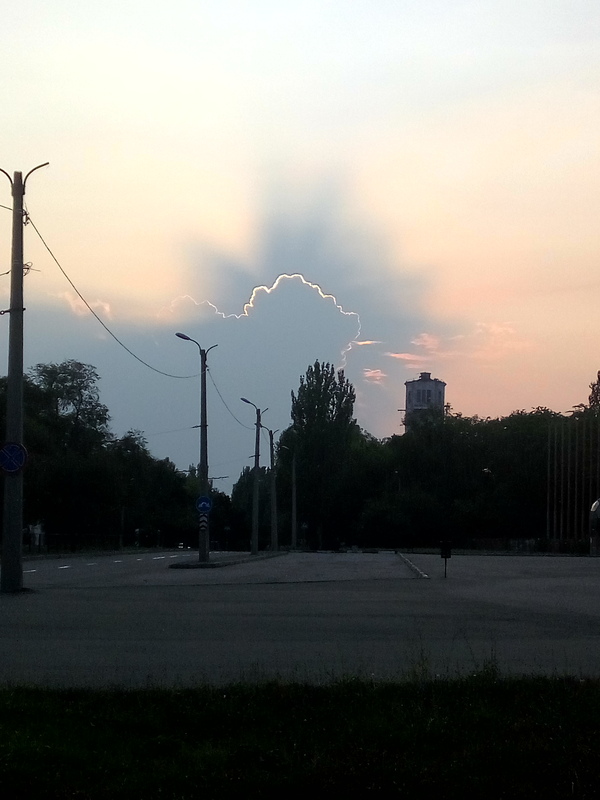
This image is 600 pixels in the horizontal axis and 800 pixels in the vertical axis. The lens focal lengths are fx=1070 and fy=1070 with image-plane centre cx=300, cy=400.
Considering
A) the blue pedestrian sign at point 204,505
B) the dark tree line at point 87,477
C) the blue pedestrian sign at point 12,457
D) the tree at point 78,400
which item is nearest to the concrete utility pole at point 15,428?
the blue pedestrian sign at point 12,457

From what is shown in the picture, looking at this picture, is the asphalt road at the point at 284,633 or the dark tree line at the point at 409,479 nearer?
the asphalt road at the point at 284,633

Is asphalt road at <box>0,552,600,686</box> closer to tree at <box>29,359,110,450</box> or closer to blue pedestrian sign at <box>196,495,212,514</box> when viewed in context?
blue pedestrian sign at <box>196,495,212,514</box>

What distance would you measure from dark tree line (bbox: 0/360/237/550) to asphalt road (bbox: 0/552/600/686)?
36.5 m

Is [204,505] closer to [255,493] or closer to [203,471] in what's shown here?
[203,471]

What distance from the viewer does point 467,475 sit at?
112m

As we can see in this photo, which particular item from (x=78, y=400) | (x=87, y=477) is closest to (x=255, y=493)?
(x=87, y=477)

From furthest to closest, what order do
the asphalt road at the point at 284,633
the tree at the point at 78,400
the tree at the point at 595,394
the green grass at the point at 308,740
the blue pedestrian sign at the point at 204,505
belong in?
1. the tree at the point at 595,394
2. the tree at the point at 78,400
3. the blue pedestrian sign at the point at 204,505
4. the asphalt road at the point at 284,633
5. the green grass at the point at 308,740

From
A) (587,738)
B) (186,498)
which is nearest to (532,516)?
(186,498)

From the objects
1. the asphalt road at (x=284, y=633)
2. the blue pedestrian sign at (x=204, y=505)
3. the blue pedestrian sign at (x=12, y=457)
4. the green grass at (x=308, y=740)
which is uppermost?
the blue pedestrian sign at (x=12, y=457)

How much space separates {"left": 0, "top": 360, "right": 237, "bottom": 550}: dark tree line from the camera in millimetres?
72438

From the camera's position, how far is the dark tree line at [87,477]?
72.4m

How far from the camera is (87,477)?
7506 centimetres

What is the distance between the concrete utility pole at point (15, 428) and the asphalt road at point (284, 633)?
0.85 metres

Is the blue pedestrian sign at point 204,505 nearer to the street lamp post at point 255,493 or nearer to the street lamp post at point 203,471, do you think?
the street lamp post at point 203,471
